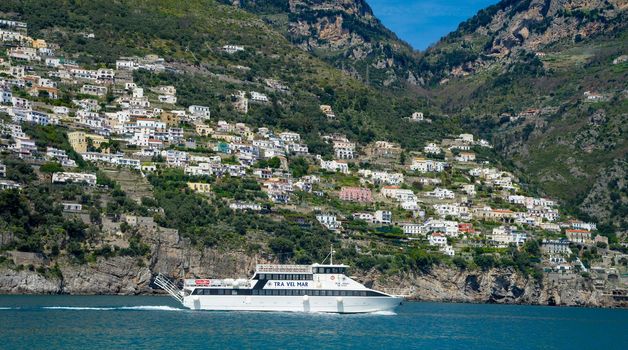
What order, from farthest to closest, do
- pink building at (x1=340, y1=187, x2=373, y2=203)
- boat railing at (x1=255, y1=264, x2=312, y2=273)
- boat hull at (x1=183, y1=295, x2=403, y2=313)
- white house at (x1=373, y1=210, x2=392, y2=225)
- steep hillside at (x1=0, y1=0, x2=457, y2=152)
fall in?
steep hillside at (x1=0, y1=0, x2=457, y2=152) → pink building at (x1=340, y1=187, x2=373, y2=203) → white house at (x1=373, y1=210, x2=392, y2=225) → boat hull at (x1=183, y1=295, x2=403, y2=313) → boat railing at (x1=255, y1=264, x2=312, y2=273)

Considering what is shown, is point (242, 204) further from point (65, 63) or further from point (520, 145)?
point (520, 145)

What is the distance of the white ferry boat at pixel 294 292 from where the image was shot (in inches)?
3110

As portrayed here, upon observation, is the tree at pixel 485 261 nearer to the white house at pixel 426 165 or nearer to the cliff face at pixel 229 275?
the cliff face at pixel 229 275

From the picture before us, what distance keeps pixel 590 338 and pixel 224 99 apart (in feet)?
264

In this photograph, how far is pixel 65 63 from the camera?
14512 cm

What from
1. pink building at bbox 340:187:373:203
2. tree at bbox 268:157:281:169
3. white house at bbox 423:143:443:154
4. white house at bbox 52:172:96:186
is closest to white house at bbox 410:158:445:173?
white house at bbox 423:143:443:154

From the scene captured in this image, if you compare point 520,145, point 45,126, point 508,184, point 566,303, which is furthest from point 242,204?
point 520,145

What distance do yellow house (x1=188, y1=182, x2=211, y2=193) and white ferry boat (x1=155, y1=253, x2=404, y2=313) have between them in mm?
37857

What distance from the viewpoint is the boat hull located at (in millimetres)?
79250

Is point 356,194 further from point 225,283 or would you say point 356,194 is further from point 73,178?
point 225,283

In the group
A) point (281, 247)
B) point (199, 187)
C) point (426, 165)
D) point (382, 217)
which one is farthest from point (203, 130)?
point (281, 247)

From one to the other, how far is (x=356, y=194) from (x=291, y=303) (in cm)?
5397

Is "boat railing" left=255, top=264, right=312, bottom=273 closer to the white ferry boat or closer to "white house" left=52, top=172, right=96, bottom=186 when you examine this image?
the white ferry boat

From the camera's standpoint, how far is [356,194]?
132625mm
